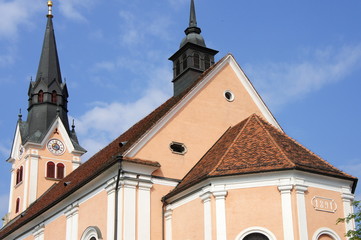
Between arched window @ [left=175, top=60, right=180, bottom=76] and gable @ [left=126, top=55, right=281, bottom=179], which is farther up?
arched window @ [left=175, top=60, right=180, bottom=76]

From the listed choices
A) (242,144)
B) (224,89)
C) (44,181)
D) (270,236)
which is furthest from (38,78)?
→ (270,236)

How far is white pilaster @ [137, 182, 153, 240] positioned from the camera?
913 inches

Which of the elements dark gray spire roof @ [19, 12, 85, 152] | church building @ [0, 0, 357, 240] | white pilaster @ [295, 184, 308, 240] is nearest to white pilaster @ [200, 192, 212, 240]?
church building @ [0, 0, 357, 240]

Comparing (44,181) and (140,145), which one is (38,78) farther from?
(140,145)

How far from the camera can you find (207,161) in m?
24.3

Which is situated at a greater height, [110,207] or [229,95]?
[229,95]

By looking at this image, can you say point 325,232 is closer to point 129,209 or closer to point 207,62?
point 129,209

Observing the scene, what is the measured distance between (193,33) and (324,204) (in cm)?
1384

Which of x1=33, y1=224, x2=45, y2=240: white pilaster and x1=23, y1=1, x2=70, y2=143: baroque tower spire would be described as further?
x1=23, y1=1, x2=70, y2=143: baroque tower spire

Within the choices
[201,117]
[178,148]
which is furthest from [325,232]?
[201,117]

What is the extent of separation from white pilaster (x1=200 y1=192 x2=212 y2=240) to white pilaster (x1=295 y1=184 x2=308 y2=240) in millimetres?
3139

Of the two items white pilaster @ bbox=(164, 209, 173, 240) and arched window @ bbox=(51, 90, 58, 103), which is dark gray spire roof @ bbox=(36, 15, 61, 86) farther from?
white pilaster @ bbox=(164, 209, 173, 240)

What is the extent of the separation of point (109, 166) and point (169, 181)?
2.56 meters

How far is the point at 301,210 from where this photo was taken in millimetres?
20594
